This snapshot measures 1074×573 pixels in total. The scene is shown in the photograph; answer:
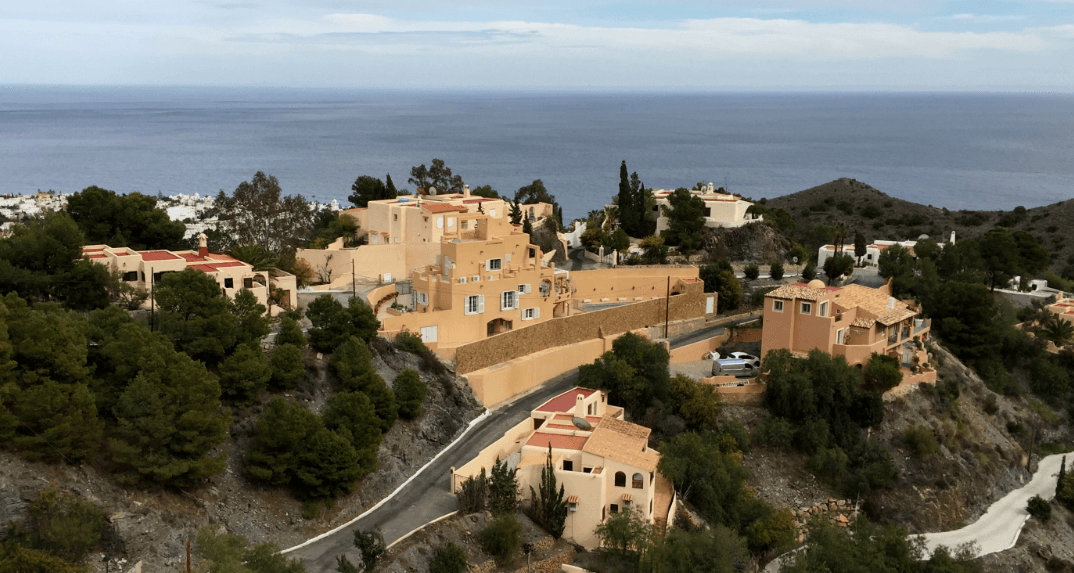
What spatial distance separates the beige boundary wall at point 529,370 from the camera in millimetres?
33000

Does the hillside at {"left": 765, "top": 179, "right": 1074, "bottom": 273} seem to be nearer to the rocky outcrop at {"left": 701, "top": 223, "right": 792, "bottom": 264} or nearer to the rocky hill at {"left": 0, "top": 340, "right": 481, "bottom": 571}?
the rocky outcrop at {"left": 701, "top": 223, "right": 792, "bottom": 264}

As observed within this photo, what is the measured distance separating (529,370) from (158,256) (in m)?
13.4

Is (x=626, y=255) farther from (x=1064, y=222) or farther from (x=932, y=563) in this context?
(x=1064, y=222)

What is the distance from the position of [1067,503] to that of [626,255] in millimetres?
22004

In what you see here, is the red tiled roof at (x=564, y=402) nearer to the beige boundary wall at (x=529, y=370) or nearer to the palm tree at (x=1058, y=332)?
the beige boundary wall at (x=529, y=370)

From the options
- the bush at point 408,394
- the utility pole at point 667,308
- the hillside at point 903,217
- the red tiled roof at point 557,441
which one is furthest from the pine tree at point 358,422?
the hillside at point 903,217

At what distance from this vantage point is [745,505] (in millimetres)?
29844

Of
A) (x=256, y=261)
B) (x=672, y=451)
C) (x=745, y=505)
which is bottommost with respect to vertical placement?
(x=745, y=505)

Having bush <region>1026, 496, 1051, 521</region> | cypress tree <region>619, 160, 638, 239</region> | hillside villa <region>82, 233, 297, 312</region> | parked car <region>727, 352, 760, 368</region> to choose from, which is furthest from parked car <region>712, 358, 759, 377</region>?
hillside villa <region>82, 233, 297, 312</region>

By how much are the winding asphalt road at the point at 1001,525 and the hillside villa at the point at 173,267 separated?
23376 millimetres

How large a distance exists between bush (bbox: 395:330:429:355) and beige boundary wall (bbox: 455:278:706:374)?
1.40m

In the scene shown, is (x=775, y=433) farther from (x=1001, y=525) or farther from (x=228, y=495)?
(x=228, y=495)

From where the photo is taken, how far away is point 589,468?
26.5m

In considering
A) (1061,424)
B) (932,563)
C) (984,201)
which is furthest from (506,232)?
(984,201)
